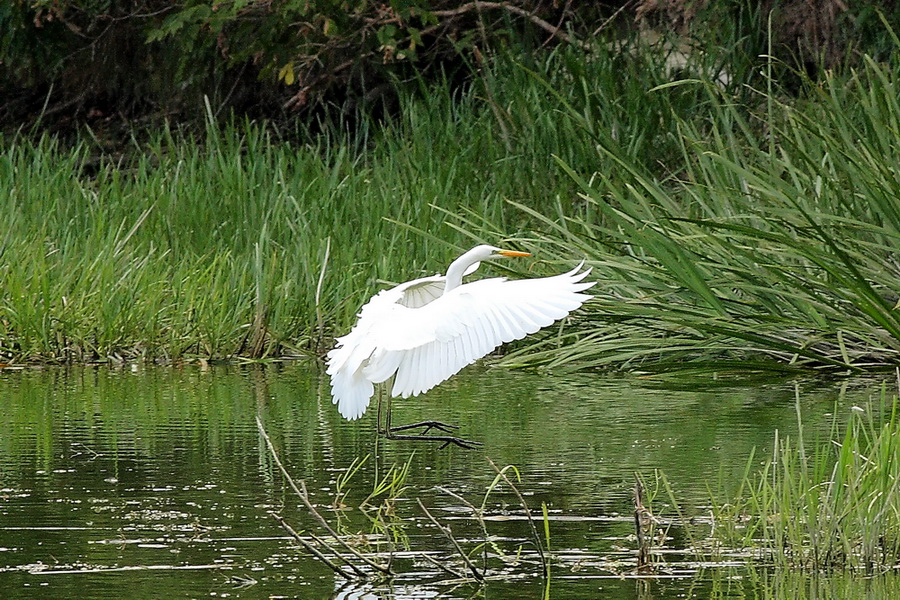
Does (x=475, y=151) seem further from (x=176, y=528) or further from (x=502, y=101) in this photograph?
(x=176, y=528)

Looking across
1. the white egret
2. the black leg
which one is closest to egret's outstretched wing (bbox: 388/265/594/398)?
the white egret

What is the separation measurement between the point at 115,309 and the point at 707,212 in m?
2.44

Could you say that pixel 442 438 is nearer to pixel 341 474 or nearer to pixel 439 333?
pixel 341 474

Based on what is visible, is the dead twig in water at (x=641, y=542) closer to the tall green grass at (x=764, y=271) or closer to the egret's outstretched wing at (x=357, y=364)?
the egret's outstretched wing at (x=357, y=364)

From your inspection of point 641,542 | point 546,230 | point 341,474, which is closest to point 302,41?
point 546,230

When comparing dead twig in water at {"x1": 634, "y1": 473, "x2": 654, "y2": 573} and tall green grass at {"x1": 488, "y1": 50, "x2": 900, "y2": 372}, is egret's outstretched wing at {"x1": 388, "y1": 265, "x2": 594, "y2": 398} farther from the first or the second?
tall green grass at {"x1": 488, "y1": 50, "x2": 900, "y2": 372}

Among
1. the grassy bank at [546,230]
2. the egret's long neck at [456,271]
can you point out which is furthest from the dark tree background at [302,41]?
the egret's long neck at [456,271]

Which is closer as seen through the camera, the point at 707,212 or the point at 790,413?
the point at 790,413

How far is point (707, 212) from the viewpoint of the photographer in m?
6.76

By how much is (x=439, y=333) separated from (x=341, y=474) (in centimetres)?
48

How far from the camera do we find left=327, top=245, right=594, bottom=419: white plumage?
13.9 ft

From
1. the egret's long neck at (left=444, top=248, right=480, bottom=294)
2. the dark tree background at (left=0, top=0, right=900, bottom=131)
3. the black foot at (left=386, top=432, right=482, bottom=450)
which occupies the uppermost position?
the dark tree background at (left=0, top=0, right=900, bottom=131)

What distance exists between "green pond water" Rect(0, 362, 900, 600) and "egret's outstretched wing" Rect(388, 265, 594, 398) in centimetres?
22

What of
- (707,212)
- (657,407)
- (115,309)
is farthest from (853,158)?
(115,309)
